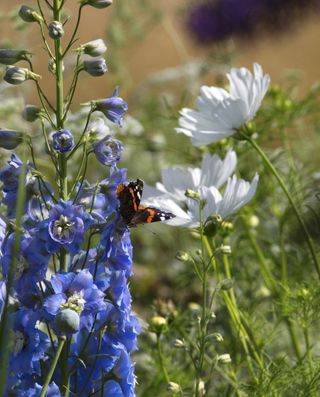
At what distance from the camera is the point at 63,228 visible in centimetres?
86

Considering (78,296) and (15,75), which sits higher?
(15,75)

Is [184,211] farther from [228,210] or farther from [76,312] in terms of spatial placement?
[76,312]

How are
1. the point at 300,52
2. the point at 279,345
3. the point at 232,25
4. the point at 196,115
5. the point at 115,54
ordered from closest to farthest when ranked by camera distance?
the point at 196,115
the point at 279,345
the point at 115,54
the point at 232,25
the point at 300,52

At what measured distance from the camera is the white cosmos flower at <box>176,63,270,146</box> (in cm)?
118

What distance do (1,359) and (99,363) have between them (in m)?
0.11

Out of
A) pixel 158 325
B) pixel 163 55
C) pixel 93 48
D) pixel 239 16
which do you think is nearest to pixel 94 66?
pixel 93 48

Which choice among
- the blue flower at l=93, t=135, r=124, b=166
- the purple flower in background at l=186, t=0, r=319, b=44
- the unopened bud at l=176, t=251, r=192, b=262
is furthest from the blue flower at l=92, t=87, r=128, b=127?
the purple flower in background at l=186, t=0, r=319, b=44

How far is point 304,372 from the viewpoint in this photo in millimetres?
1104

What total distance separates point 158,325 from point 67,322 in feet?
1.20

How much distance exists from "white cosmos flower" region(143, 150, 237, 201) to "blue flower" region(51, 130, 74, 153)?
0.32 m

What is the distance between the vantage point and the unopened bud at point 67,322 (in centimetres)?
80

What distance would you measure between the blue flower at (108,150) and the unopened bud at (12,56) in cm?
11

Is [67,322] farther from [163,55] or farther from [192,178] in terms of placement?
[163,55]

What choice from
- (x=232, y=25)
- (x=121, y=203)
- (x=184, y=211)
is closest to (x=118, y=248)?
(x=121, y=203)
